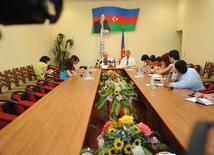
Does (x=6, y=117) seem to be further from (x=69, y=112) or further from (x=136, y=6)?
(x=136, y=6)

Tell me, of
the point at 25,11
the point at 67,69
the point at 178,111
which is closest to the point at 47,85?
the point at 67,69

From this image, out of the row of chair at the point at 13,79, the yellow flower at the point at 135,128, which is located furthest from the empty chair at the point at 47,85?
the yellow flower at the point at 135,128

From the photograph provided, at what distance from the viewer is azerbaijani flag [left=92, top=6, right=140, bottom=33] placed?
28.3 feet

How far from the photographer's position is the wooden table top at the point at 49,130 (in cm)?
131

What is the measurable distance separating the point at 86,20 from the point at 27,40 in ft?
10.6

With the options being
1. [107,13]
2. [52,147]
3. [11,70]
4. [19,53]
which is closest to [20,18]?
[52,147]

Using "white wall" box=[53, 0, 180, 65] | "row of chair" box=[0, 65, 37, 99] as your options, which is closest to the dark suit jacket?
"white wall" box=[53, 0, 180, 65]

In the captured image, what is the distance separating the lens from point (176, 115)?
6.26ft

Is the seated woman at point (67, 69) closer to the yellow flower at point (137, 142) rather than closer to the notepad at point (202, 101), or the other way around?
the notepad at point (202, 101)

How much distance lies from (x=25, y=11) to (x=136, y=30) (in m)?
8.90

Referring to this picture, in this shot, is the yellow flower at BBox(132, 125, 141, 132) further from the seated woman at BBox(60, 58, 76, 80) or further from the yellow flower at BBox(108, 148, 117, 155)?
the seated woman at BBox(60, 58, 76, 80)

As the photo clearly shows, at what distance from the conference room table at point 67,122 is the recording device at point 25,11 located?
803 mm

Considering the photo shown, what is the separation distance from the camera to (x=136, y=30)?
882 cm

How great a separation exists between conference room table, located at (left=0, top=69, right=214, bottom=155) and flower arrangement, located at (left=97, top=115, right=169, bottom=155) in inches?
7.4
